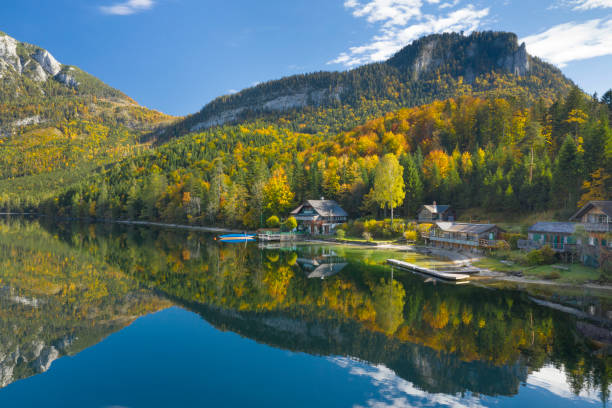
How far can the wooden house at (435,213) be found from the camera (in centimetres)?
6099

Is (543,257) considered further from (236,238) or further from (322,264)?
(236,238)

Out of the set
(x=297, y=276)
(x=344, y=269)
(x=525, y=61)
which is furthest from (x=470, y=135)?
(x=525, y=61)

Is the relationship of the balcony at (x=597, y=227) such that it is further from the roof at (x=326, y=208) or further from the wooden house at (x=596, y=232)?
the roof at (x=326, y=208)

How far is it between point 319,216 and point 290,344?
50407mm

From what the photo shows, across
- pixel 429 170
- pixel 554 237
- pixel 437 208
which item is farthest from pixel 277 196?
pixel 554 237

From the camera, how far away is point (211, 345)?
773 inches

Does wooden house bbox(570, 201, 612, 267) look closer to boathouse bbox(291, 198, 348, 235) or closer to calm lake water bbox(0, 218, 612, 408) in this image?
calm lake water bbox(0, 218, 612, 408)

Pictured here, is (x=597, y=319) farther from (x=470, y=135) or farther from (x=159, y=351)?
(x=470, y=135)

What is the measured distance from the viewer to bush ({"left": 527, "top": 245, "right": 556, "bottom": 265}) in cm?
3456

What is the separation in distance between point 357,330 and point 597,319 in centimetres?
1474

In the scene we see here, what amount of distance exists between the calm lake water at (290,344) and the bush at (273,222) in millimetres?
39102

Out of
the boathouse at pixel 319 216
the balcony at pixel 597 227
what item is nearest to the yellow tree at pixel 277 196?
the boathouse at pixel 319 216

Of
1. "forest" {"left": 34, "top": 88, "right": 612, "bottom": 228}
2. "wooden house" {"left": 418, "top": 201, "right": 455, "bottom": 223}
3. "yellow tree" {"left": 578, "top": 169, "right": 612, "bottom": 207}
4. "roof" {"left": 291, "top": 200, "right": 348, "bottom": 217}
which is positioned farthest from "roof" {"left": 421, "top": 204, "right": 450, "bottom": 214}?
"yellow tree" {"left": 578, "top": 169, "right": 612, "bottom": 207}

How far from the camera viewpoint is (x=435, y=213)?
6097 cm
